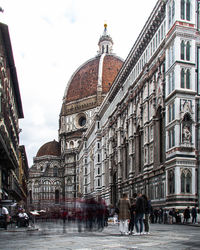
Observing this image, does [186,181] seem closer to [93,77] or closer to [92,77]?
[93,77]

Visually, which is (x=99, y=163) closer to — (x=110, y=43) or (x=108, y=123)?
(x=108, y=123)

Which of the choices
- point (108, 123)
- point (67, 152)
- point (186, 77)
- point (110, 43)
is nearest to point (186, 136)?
point (186, 77)

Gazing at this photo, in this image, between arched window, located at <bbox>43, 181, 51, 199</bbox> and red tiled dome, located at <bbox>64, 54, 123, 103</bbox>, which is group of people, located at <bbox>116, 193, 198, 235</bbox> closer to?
red tiled dome, located at <bbox>64, 54, 123, 103</bbox>

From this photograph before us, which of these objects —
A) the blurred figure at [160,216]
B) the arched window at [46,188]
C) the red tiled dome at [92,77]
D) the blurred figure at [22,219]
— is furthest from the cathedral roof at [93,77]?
the blurred figure at [22,219]

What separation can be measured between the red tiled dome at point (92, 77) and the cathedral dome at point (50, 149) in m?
16.7

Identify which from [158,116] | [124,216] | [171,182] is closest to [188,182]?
[171,182]

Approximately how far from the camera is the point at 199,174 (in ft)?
118

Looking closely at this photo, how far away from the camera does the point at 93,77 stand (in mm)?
144250

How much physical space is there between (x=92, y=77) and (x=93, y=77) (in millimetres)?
408

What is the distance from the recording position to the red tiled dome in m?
142

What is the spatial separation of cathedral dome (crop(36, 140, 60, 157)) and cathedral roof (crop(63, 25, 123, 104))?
1652cm

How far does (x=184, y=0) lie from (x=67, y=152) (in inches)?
4011

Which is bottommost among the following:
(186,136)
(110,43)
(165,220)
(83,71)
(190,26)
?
(165,220)

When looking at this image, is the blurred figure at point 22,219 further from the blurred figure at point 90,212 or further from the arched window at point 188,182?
the arched window at point 188,182
